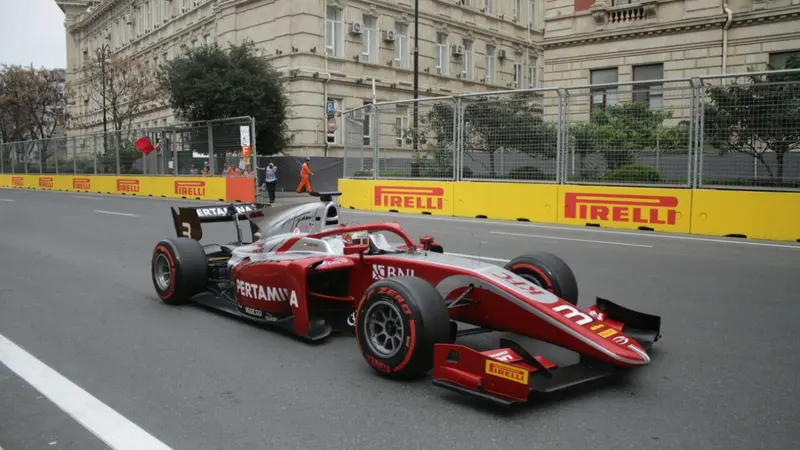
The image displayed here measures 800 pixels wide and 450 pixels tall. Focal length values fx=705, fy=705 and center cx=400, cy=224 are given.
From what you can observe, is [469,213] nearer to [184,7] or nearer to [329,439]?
[329,439]

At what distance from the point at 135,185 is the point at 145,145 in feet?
5.91

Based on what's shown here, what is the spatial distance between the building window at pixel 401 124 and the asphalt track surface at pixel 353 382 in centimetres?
978

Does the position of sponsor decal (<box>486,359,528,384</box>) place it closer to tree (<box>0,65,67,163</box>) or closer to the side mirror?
the side mirror

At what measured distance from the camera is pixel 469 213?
16.2m

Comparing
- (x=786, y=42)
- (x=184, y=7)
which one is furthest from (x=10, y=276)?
(x=184, y=7)

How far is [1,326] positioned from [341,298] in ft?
10.1

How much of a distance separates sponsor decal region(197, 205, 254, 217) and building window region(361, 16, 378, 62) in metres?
29.6

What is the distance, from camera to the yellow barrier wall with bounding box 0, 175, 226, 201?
24984 mm

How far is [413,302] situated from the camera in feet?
13.7

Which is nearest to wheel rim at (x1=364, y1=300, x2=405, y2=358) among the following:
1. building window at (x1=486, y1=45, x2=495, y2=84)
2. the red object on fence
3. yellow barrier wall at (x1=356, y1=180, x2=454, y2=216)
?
yellow barrier wall at (x1=356, y1=180, x2=454, y2=216)

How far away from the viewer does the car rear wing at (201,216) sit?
7.21 metres

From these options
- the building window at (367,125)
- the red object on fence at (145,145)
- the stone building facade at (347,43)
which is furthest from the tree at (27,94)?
the building window at (367,125)

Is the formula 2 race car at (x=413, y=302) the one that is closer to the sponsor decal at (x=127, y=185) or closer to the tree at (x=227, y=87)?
the sponsor decal at (x=127, y=185)

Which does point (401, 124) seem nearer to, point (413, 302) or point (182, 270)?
point (182, 270)
